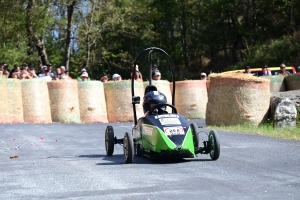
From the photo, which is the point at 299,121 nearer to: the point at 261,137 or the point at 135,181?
the point at 261,137

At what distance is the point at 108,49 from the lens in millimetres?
56094

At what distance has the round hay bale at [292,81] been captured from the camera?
82.9 ft

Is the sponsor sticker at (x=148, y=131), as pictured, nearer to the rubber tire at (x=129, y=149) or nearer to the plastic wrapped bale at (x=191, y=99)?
the rubber tire at (x=129, y=149)

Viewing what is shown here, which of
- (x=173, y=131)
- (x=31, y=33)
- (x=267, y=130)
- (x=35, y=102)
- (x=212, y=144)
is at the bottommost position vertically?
(x=267, y=130)

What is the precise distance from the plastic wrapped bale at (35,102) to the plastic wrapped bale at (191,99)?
17.8 ft

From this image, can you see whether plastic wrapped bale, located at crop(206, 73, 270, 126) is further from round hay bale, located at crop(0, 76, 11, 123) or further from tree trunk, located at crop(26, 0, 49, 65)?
tree trunk, located at crop(26, 0, 49, 65)

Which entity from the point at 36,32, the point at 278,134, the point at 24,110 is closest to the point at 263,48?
the point at 36,32

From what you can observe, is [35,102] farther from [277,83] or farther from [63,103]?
[277,83]

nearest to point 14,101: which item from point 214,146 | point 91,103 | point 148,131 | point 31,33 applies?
point 91,103

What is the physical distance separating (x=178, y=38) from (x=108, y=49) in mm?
7182

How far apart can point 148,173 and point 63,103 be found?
15122mm

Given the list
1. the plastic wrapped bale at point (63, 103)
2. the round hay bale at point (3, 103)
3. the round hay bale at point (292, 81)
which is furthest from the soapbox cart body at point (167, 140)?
the round hay bale at point (292, 81)

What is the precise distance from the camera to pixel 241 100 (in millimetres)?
20172

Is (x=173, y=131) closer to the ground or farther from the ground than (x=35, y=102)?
closer to the ground
